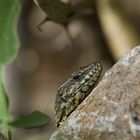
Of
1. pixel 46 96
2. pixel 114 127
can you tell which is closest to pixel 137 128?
pixel 114 127

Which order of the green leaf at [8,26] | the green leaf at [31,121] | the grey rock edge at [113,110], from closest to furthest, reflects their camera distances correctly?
the grey rock edge at [113,110]
the green leaf at [31,121]
the green leaf at [8,26]

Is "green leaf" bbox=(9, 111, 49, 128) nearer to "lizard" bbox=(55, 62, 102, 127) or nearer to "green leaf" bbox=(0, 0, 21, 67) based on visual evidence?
"lizard" bbox=(55, 62, 102, 127)

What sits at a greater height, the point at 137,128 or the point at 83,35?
the point at 137,128


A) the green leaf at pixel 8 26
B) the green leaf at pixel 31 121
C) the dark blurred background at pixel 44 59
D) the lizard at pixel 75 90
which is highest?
the green leaf at pixel 8 26

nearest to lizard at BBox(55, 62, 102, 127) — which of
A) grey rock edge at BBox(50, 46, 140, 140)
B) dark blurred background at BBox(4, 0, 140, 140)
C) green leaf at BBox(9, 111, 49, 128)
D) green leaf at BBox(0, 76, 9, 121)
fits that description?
green leaf at BBox(9, 111, 49, 128)

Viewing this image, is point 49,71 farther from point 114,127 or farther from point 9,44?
point 114,127

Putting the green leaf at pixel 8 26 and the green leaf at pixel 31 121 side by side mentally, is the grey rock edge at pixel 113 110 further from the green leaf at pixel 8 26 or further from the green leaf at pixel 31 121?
the green leaf at pixel 8 26

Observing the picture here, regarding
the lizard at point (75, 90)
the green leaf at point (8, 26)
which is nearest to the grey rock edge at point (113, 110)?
the lizard at point (75, 90)
